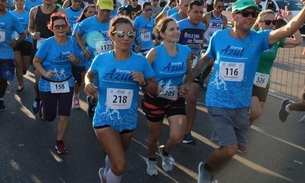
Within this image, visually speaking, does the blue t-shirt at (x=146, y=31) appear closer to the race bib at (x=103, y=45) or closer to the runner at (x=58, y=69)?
the race bib at (x=103, y=45)

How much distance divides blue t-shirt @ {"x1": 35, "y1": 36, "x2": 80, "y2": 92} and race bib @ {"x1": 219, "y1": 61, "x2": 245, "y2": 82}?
6.79 ft

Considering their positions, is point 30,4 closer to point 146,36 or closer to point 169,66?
point 146,36

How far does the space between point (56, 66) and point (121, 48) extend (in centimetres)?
168

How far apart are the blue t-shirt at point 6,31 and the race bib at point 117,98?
3526mm

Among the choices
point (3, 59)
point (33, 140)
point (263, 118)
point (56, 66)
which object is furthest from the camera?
point (263, 118)

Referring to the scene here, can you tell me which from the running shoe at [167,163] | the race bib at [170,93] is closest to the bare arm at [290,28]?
the race bib at [170,93]

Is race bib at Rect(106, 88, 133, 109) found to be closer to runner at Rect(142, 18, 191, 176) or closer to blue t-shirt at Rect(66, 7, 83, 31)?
runner at Rect(142, 18, 191, 176)

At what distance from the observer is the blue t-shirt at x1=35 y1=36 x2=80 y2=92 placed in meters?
5.17

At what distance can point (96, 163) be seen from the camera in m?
5.03

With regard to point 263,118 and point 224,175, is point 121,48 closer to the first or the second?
point 224,175

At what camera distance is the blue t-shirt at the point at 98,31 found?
20.5 feet

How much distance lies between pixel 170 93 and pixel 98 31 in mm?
2190

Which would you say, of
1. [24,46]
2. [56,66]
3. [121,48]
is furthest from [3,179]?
[24,46]

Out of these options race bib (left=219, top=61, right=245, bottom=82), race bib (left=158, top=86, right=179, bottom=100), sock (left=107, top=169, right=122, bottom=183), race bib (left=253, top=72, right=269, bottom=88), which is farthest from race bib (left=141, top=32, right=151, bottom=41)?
sock (left=107, top=169, right=122, bottom=183)
